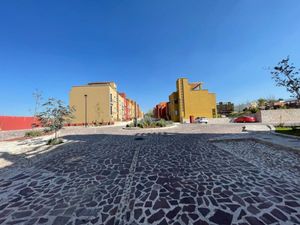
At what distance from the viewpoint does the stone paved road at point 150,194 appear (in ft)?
9.36

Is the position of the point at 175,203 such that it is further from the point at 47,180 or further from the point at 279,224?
the point at 47,180

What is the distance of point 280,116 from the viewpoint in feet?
82.5

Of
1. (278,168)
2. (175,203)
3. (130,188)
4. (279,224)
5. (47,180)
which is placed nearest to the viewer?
(279,224)

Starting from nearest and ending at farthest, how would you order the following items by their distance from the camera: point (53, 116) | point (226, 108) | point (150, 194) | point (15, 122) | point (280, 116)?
1. point (150, 194)
2. point (53, 116)
3. point (15, 122)
4. point (280, 116)
5. point (226, 108)

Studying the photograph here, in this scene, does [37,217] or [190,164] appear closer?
[37,217]

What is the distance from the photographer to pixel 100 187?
13.6 feet

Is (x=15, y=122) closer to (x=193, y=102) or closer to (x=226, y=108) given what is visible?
(x=193, y=102)

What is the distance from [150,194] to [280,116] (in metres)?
31.2

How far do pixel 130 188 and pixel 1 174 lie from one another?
5.16 meters

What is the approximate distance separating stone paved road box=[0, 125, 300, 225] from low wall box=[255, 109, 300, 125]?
84.5ft

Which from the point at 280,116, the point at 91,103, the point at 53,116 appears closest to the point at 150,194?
the point at 53,116

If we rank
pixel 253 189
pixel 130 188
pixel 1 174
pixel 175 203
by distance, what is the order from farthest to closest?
pixel 1 174
pixel 130 188
pixel 253 189
pixel 175 203

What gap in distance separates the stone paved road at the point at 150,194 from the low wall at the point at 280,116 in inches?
1014

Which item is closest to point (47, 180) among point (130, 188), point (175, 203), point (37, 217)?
point (37, 217)
